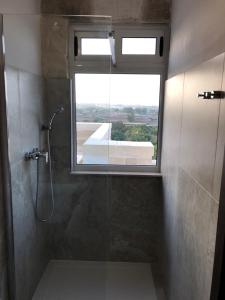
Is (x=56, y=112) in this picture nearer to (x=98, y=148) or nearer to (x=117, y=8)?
(x=98, y=148)

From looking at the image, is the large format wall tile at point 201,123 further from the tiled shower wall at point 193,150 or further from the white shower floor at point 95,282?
the white shower floor at point 95,282

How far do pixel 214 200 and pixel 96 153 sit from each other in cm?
145

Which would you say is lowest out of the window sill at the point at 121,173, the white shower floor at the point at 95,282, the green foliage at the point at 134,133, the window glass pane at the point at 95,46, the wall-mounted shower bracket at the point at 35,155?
the white shower floor at the point at 95,282

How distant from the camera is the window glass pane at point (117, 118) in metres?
2.30

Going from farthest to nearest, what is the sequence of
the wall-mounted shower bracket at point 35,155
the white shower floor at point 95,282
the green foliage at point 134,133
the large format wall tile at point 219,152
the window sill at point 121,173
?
the green foliage at point 134,133
the window sill at point 121,173
the white shower floor at point 95,282
the wall-mounted shower bracket at point 35,155
the large format wall tile at point 219,152

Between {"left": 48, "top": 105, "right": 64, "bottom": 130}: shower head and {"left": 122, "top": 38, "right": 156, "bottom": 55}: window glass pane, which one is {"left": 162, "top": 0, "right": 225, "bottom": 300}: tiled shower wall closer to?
{"left": 122, "top": 38, "right": 156, "bottom": 55}: window glass pane

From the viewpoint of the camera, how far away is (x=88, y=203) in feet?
7.79

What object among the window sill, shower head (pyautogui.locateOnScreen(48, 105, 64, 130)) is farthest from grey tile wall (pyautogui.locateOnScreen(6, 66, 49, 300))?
the window sill

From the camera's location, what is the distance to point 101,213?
2395mm

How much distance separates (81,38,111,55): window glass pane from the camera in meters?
2.17

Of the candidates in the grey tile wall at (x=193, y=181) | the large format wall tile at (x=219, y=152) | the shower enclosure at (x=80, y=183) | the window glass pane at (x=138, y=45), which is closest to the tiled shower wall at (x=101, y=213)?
the shower enclosure at (x=80, y=183)

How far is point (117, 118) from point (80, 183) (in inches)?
27.2

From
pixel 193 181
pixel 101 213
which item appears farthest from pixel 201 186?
pixel 101 213

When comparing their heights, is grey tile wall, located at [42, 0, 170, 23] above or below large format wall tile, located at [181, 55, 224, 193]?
above
